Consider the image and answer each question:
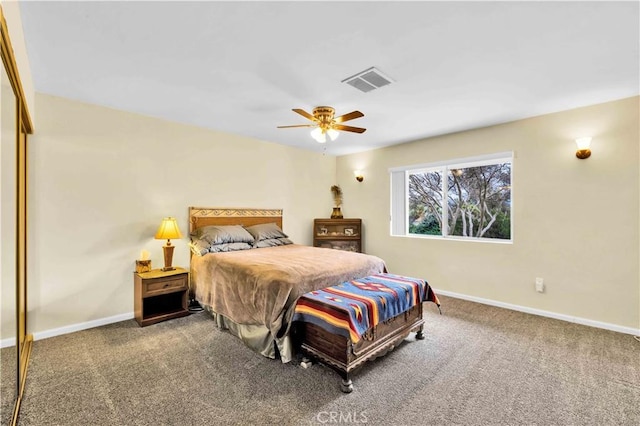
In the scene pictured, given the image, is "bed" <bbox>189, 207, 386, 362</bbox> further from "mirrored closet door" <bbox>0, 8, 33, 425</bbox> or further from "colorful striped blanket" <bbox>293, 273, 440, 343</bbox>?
"mirrored closet door" <bbox>0, 8, 33, 425</bbox>

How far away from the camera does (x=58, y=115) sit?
297 cm

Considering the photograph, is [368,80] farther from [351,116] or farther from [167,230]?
[167,230]

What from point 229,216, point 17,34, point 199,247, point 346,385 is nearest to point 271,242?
point 229,216

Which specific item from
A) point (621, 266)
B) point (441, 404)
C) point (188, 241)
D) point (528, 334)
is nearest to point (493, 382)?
point (441, 404)

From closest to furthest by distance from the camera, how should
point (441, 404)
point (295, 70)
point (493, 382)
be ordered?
1. point (441, 404)
2. point (493, 382)
3. point (295, 70)

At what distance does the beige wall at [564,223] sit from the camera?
3043mm

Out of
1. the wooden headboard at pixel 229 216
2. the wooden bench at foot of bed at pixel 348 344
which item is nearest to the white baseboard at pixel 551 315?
the wooden bench at foot of bed at pixel 348 344

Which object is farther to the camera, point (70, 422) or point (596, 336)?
point (596, 336)

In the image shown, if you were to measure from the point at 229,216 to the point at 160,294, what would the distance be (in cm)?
143

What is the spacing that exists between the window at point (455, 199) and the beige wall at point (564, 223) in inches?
8.7

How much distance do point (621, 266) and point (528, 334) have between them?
1240mm

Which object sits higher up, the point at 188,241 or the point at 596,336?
the point at 188,241

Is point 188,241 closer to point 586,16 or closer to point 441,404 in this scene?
point 441,404

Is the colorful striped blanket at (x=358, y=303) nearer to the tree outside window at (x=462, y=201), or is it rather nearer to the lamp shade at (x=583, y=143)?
the tree outside window at (x=462, y=201)
